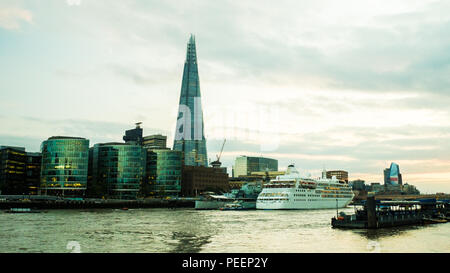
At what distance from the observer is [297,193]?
155625 millimetres

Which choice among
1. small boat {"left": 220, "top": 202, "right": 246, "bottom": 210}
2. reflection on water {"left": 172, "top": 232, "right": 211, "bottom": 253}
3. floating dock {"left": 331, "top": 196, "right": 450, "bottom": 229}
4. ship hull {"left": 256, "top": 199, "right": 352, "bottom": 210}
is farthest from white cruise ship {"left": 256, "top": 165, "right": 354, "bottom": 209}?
reflection on water {"left": 172, "top": 232, "right": 211, "bottom": 253}

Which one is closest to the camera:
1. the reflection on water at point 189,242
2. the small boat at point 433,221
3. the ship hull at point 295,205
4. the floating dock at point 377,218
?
the reflection on water at point 189,242

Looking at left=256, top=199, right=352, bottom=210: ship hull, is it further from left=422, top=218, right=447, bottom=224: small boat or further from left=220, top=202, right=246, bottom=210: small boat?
left=422, top=218, right=447, bottom=224: small boat

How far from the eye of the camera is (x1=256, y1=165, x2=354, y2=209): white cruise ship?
152 meters

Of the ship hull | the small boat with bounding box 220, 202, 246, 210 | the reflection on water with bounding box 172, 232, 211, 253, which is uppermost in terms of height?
the reflection on water with bounding box 172, 232, 211, 253

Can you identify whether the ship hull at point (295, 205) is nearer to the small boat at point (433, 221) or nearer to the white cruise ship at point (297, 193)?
the white cruise ship at point (297, 193)

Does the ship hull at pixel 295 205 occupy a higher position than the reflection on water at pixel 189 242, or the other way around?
the reflection on water at pixel 189 242

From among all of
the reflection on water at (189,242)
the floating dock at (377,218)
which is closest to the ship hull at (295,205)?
the floating dock at (377,218)

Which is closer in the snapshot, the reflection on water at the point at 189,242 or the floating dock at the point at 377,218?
the reflection on water at the point at 189,242

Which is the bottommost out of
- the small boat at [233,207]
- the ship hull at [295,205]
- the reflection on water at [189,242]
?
the small boat at [233,207]

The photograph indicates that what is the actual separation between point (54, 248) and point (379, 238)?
4419 cm

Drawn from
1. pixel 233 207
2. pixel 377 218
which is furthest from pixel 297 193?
pixel 377 218

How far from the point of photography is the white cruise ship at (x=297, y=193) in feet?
500
